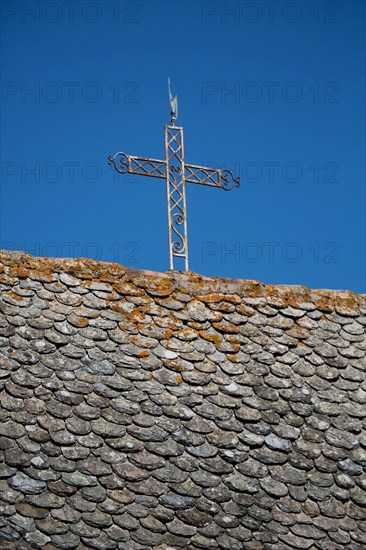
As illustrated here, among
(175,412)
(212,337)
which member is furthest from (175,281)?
(175,412)

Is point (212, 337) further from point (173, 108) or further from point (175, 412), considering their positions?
point (173, 108)

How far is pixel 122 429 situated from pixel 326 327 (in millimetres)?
2746

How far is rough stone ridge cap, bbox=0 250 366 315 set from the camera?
9.16m

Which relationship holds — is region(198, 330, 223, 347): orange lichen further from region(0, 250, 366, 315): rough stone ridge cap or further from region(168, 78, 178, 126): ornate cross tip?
region(168, 78, 178, 126): ornate cross tip

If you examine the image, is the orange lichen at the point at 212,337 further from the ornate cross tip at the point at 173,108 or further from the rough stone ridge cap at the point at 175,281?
the ornate cross tip at the point at 173,108

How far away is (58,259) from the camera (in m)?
9.32

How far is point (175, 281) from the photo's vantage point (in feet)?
31.7

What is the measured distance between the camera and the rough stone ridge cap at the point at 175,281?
30.1ft

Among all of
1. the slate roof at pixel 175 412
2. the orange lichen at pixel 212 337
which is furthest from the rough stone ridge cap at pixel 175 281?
the orange lichen at pixel 212 337

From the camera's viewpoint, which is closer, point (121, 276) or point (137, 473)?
point (137, 473)

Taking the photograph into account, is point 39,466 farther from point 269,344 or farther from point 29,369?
point 269,344

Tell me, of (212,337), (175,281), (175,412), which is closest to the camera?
(175,412)

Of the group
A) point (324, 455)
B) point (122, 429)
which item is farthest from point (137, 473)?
point (324, 455)

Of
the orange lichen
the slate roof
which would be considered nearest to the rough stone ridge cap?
the slate roof
